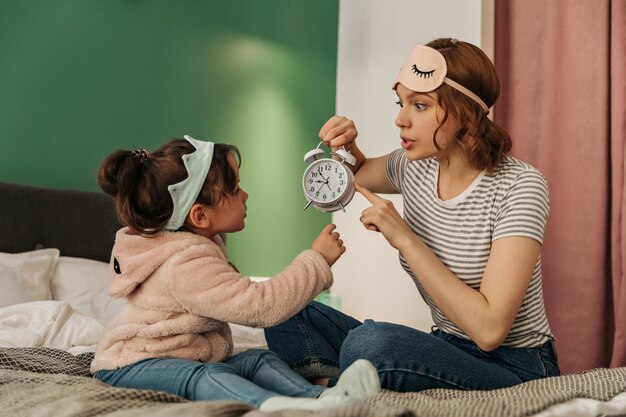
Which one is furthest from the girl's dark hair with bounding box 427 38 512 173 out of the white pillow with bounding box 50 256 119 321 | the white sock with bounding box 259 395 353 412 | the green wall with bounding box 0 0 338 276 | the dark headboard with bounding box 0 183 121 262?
the green wall with bounding box 0 0 338 276

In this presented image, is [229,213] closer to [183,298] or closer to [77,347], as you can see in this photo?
[183,298]

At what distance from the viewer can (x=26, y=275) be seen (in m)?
2.82

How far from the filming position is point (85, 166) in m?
3.36

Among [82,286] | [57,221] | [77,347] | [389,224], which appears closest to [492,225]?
[389,224]

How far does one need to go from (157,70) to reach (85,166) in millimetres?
604

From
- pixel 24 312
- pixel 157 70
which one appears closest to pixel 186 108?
pixel 157 70

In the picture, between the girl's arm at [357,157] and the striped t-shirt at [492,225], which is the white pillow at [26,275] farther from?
the striped t-shirt at [492,225]

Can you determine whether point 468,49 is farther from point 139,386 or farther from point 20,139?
point 20,139

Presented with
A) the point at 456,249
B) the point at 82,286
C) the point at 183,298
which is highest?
the point at 456,249

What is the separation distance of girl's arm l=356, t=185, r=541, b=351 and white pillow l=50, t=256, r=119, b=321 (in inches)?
59.0

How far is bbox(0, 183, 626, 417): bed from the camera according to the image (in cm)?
120

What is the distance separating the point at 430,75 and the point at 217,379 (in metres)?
0.96

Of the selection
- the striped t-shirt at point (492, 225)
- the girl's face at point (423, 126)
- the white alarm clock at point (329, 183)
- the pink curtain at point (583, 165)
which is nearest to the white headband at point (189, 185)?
the white alarm clock at point (329, 183)

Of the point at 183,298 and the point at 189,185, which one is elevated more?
the point at 189,185
